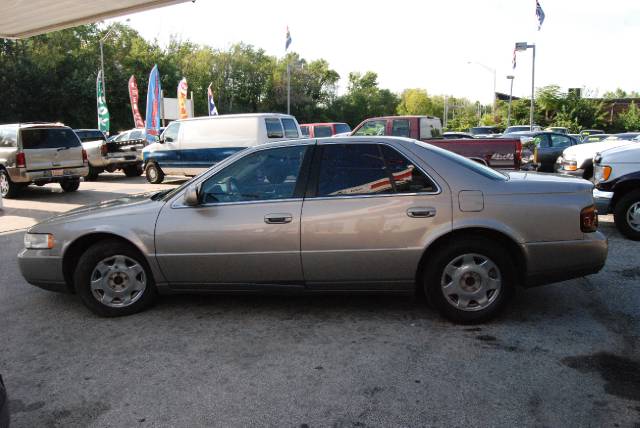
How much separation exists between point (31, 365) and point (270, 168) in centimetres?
235

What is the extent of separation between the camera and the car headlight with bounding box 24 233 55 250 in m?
4.95

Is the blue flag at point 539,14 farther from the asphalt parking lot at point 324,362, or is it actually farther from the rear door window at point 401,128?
the asphalt parking lot at point 324,362

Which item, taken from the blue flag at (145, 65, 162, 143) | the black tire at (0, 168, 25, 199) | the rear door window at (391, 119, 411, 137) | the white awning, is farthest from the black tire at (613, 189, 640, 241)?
the blue flag at (145, 65, 162, 143)

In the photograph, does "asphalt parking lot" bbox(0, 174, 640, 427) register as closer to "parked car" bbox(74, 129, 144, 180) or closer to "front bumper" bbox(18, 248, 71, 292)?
"front bumper" bbox(18, 248, 71, 292)

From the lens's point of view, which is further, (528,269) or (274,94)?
(274,94)

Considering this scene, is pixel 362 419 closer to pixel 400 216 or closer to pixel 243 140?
pixel 400 216

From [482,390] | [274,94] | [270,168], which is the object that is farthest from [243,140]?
[274,94]

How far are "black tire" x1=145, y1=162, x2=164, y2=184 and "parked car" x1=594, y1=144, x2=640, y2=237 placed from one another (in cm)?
1255

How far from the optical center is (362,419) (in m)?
3.09

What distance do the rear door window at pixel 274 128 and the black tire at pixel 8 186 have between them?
253 inches

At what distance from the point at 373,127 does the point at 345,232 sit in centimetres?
1083

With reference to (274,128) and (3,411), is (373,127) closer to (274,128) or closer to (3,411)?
(274,128)

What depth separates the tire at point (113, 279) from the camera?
4836mm

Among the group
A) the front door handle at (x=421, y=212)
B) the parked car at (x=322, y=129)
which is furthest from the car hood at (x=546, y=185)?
the parked car at (x=322, y=129)
